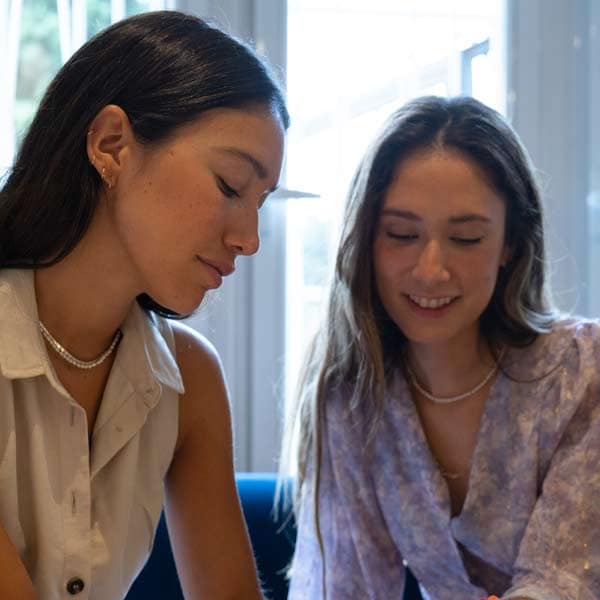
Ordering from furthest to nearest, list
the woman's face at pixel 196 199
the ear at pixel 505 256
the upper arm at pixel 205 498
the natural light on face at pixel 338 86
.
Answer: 1. the natural light on face at pixel 338 86
2. the ear at pixel 505 256
3. the upper arm at pixel 205 498
4. the woman's face at pixel 196 199

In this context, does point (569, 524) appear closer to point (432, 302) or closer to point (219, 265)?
point (432, 302)

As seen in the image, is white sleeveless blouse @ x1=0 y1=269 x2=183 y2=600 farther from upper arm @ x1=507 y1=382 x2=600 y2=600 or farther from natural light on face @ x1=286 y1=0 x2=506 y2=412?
natural light on face @ x1=286 y1=0 x2=506 y2=412

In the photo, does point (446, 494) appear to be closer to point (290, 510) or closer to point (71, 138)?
point (290, 510)

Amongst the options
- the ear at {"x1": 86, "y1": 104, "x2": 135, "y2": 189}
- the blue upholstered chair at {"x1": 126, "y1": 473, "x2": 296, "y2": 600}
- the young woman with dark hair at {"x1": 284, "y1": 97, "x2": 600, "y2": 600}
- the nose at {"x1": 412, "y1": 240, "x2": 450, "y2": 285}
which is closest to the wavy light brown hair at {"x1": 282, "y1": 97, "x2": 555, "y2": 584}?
the young woman with dark hair at {"x1": 284, "y1": 97, "x2": 600, "y2": 600}

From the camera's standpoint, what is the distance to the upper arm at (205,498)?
52.3 inches

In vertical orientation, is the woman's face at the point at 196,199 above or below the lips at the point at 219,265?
above

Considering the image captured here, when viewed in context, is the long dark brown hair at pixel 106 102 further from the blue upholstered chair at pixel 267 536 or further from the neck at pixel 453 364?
the blue upholstered chair at pixel 267 536

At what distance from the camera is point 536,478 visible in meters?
1.51

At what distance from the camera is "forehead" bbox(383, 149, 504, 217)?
1.45m

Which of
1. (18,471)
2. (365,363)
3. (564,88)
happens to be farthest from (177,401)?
(564,88)

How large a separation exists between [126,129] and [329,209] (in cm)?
112

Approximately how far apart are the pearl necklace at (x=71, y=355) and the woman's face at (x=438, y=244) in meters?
0.43

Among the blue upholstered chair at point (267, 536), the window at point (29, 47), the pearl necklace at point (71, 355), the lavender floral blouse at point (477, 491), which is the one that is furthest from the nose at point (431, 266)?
the window at point (29, 47)

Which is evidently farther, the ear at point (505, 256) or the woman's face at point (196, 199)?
the ear at point (505, 256)
